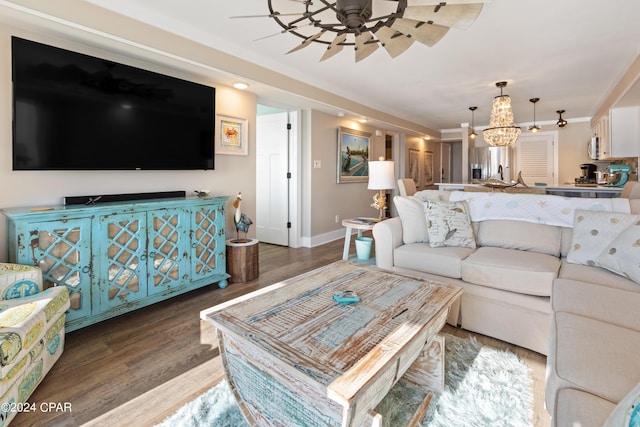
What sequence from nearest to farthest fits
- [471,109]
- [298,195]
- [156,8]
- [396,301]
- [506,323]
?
[396,301], [506,323], [156,8], [298,195], [471,109]

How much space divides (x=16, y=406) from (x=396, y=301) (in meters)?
1.77

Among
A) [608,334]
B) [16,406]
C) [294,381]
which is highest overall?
[608,334]

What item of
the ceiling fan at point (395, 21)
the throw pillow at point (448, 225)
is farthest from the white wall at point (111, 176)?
the throw pillow at point (448, 225)

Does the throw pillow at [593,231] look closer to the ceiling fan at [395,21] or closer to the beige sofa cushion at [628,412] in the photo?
the ceiling fan at [395,21]

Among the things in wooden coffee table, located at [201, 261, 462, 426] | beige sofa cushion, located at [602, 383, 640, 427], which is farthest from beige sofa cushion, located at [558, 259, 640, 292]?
beige sofa cushion, located at [602, 383, 640, 427]

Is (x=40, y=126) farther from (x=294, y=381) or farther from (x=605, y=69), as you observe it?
(x=605, y=69)

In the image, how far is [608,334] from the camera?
48.3 inches

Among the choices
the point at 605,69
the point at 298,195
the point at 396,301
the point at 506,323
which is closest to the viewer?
the point at 396,301

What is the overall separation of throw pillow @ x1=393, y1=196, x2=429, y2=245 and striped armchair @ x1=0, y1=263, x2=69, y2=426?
8.14 feet

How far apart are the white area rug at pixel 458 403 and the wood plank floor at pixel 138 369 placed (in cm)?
7

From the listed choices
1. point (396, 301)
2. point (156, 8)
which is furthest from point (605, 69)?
point (156, 8)

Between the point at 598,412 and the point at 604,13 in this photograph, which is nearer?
the point at 598,412

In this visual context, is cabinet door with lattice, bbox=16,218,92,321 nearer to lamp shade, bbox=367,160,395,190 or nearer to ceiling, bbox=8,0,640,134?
ceiling, bbox=8,0,640,134

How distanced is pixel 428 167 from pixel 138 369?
27.0ft
